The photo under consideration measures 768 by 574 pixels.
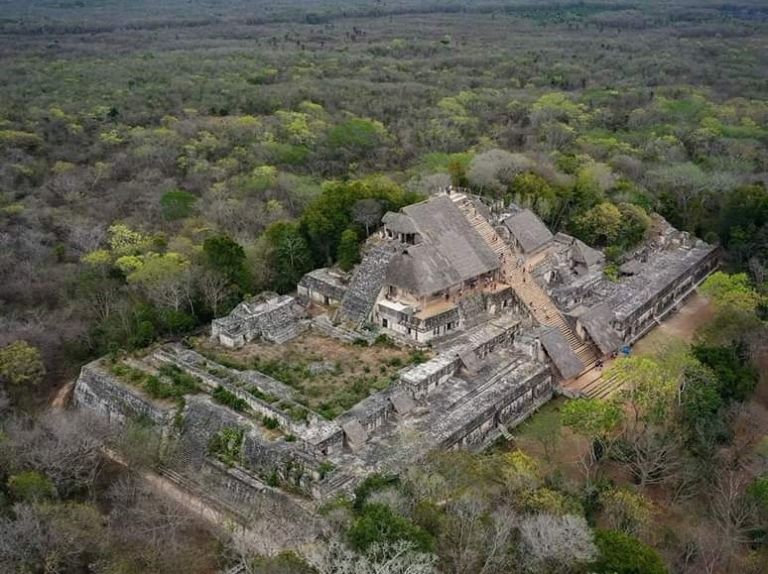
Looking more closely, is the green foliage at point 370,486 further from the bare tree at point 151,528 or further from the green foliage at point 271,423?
the bare tree at point 151,528

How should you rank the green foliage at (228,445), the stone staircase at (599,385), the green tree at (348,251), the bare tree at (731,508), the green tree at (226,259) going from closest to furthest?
1. the bare tree at (731,508)
2. the green foliage at (228,445)
3. the stone staircase at (599,385)
4. the green tree at (226,259)
5. the green tree at (348,251)

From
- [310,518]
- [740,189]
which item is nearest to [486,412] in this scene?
[310,518]

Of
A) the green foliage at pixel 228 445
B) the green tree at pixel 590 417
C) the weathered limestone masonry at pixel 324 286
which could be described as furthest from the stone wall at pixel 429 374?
the weathered limestone masonry at pixel 324 286

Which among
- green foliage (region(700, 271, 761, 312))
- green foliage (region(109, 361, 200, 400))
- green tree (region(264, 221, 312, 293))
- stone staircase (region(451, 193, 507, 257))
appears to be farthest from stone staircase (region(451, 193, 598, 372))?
green foliage (region(109, 361, 200, 400))

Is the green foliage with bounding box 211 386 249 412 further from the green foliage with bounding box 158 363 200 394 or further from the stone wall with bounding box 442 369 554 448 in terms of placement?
the stone wall with bounding box 442 369 554 448

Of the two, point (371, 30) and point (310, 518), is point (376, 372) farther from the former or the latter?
point (371, 30)

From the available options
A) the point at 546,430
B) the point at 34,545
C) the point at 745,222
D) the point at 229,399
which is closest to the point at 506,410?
the point at 546,430
